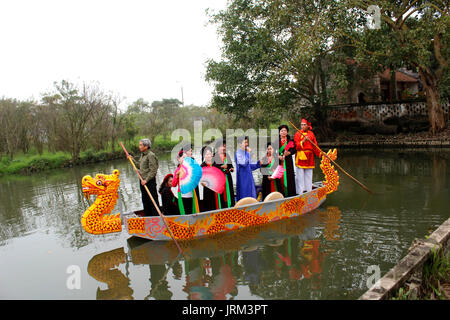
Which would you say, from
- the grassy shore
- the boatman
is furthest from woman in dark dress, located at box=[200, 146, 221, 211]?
the grassy shore

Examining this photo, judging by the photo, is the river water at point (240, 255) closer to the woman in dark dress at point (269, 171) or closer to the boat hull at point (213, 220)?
the boat hull at point (213, 220)

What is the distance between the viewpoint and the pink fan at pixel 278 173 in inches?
254

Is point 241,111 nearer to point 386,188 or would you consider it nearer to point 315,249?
point 386,188

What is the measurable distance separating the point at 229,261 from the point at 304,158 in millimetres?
2924

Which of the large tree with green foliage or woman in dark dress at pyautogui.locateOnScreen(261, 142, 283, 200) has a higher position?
the large tree with green foliage

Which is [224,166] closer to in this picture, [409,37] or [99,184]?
[99,184]

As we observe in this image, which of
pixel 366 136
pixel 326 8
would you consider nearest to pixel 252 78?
pixel 326 8

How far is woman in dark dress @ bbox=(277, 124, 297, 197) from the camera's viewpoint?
6531mm

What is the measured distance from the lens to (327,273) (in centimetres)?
400

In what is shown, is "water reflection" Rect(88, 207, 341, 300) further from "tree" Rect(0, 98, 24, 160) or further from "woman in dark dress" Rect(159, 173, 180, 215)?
"tree" Rect(0, 98, 24, 160)

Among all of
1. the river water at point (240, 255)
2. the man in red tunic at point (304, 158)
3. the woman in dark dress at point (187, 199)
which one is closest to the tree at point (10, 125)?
the river water at point (240, 255)

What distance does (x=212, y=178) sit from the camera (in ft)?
18.8

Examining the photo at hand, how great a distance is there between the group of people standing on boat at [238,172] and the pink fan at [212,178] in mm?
93

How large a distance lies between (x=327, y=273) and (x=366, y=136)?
48.5ft
